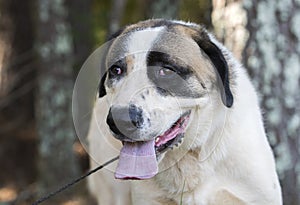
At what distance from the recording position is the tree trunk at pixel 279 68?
5910 mm

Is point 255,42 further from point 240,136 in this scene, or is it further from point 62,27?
point 62,27

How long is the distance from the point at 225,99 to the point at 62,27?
4.93m

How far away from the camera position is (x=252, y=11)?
5926 millimetres

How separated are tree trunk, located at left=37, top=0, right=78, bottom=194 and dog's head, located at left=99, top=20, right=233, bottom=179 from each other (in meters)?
4.57

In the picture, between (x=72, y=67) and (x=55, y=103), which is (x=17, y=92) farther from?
(x=55, y=103)

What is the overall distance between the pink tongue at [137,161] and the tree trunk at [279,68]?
1940 millimetres

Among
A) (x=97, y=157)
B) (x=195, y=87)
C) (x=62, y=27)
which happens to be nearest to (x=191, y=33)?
(x=195, y=87)

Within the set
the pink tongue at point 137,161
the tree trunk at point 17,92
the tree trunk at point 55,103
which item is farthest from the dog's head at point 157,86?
the tree trunk at point 17,92

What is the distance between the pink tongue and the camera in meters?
4.13

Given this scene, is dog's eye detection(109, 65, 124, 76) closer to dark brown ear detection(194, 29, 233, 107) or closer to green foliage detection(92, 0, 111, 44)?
dark brown ear detection(194, 29, 233, 107)

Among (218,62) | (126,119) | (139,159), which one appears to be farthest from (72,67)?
(126,119)

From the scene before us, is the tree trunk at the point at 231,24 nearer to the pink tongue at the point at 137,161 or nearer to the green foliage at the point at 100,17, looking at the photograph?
the pink tongue at the point at 137,161

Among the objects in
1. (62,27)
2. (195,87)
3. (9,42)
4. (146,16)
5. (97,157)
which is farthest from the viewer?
(9,42)

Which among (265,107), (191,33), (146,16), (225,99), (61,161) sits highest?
(191,33)
